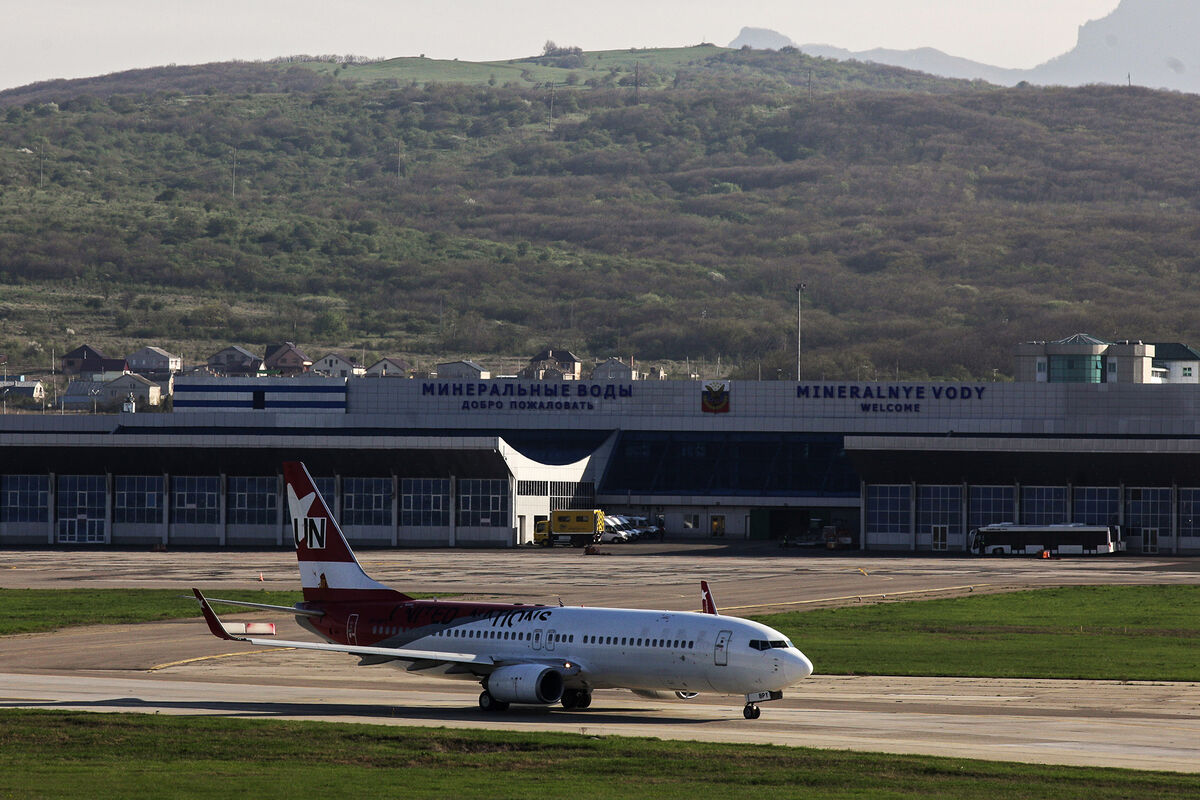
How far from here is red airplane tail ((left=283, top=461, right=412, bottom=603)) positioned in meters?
55.0

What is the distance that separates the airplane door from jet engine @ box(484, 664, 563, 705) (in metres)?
5.34

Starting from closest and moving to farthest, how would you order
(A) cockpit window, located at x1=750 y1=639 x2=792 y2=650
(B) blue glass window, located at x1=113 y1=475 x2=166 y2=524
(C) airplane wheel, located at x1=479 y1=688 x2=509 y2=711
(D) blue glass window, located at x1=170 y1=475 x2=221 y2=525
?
1. (A) cockpit window, located at x1=750 y1=639 x2=792 y2=650
2. (C) airplane wheel, located at x1=479 y1=688 x2=509 y2=711
3. (D) blue glass window, located at x1=170 y1=475 x2=221 y2=525
4. (B) blue glass window, located at x1=113 y1=475 x2=166 y2=524

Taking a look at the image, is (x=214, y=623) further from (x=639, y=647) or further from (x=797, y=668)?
(x=797, y=668)

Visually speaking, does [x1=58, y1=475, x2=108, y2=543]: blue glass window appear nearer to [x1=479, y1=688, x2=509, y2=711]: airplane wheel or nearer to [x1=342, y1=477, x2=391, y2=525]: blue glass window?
[x1=342, y1=477, x2=391, y2=525]: blue glass window

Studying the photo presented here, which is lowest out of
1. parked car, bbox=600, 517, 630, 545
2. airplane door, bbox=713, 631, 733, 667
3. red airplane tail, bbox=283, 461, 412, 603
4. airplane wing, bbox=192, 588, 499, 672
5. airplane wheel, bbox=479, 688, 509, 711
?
parked car, bbox=600, 517, 630, 545

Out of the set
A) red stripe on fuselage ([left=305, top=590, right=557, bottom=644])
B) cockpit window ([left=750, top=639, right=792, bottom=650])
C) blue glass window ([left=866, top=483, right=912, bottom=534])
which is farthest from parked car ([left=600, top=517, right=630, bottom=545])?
cockpit window ([left=750, top=639, right=792, bottom=650])

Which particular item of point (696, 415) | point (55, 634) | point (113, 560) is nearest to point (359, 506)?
point (113, 560)

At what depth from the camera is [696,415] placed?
165 metres

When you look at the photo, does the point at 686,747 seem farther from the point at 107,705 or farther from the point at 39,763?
the point at 107,705

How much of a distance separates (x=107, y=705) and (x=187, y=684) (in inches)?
251

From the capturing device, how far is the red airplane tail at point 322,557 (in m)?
55.0

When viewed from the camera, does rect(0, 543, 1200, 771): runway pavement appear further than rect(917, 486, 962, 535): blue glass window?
No

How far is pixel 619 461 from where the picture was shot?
164 metres

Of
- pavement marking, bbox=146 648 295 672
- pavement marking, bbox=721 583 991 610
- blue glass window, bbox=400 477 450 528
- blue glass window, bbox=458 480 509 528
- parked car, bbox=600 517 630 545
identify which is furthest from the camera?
parked car, bbox=600 517 630 545
